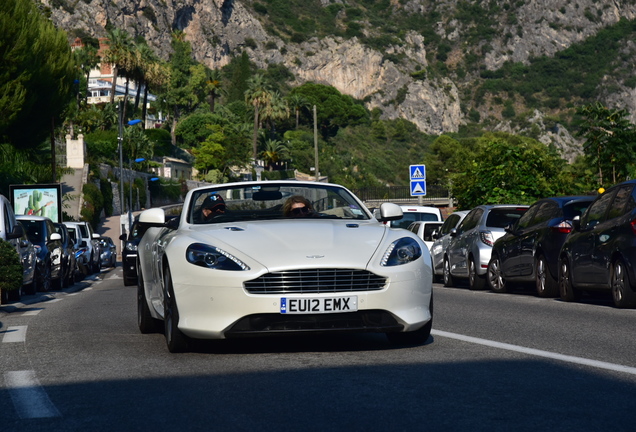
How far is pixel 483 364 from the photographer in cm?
738

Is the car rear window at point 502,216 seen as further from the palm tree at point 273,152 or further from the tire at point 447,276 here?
the palm tree at point 273,152

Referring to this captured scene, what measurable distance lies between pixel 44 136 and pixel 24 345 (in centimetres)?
4091

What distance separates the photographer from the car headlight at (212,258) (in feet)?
25.6

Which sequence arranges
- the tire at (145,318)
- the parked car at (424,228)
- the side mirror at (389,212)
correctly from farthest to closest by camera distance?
the parked car at (424,228)
the tire at (145,318)
the side mirror at (389,212)

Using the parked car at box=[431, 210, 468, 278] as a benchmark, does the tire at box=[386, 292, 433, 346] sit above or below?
below

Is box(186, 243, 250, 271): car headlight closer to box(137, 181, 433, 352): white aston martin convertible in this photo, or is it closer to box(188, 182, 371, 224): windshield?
box(137, 181, 433, 352): white aston martin convertible

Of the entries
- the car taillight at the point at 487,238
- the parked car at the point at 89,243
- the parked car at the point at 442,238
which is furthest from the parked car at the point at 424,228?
the parked car at the point at 89,243

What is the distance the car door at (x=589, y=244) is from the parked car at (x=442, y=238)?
789 centimetres

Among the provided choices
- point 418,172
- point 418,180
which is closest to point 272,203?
point 418,180

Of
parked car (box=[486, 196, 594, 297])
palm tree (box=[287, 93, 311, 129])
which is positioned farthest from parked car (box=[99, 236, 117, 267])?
palm tree (box=[287, 93, 311, 129])

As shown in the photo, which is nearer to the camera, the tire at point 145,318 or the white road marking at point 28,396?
the white road marking at point 28,396

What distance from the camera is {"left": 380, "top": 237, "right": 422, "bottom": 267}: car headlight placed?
806 centimetres

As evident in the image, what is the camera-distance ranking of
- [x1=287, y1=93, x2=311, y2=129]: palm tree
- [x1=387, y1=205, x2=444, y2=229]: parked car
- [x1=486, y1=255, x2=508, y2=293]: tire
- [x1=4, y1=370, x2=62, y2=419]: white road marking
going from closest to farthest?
[x1=4, y1=370, x2=62, y2=419]: white road marking < [x1=486, y1=255, x2=508, y2=293]: tire < [x1=387, y1=205, x2=444, y2=229]: parked car < [x1=287, y1=93, x2=311, y2=129]: palm tree

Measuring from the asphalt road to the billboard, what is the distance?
2885cm
